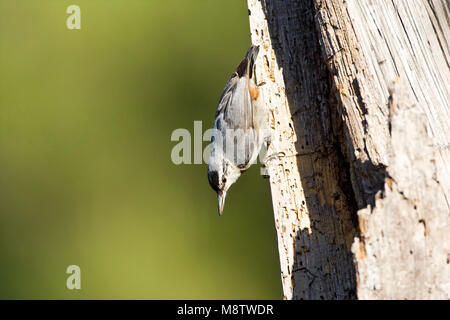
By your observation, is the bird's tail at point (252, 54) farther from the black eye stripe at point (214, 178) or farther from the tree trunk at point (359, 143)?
the black eye stripe at point (214, 178)

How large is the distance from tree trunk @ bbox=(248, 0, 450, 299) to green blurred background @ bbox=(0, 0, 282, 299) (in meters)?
1.70

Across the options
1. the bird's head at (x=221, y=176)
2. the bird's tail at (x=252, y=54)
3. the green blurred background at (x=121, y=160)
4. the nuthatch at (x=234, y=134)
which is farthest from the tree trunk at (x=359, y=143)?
the green blurred background at (x=121, y=160)

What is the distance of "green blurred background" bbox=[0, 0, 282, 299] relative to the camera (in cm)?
413

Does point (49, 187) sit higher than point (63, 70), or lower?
lower

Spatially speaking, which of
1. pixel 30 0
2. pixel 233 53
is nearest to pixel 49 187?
pixel 30 0

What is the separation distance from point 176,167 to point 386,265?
270 centimetres

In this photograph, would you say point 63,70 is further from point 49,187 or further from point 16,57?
point 49,187

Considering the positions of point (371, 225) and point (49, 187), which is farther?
point (49, 187)

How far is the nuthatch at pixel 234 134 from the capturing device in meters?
3.31

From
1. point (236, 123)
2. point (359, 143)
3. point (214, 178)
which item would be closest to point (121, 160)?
point (214, 178)

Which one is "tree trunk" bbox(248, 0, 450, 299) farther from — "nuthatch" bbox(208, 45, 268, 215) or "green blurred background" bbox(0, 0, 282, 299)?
"green blurred background" bbox(0, 0, 282, 299)

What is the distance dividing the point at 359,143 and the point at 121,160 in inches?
103

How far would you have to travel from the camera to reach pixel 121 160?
4.28 metres

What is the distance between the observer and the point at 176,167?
168 inches
